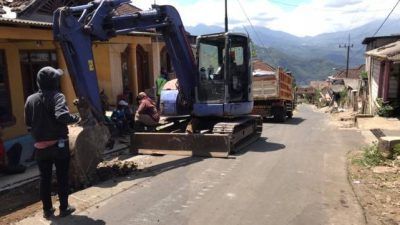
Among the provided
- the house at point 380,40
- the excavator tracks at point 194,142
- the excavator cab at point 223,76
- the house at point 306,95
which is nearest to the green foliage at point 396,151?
the excavator tracks at point 194,142

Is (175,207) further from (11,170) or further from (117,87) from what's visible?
(117,87)

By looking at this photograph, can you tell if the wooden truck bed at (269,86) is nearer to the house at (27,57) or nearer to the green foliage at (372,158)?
the house at (27,57)

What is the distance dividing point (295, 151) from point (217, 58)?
10.7 feet

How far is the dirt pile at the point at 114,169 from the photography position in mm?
7773

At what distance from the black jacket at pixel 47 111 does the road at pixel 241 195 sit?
1.20 m

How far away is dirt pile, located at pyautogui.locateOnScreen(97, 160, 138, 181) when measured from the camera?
777cm

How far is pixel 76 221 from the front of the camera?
555cm

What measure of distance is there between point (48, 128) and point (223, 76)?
5.75 m

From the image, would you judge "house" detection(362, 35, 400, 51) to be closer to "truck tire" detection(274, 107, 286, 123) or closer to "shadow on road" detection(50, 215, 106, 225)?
"truck tire" detection(274, 107, 286, 123)

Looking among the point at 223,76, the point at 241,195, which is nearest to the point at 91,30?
the point at 223,76

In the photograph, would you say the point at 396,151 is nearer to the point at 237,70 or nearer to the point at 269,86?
the point at 237,70

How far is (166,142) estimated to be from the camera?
977 centimetres

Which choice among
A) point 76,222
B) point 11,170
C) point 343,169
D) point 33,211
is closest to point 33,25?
point 11,170

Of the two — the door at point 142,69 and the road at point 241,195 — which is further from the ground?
the door at point 142,69
